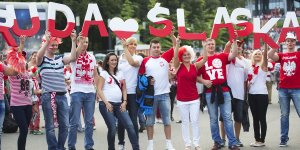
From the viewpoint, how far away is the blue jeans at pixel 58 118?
31.0 feet

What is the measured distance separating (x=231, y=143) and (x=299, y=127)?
4153 mm

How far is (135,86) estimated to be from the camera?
10.3 metres

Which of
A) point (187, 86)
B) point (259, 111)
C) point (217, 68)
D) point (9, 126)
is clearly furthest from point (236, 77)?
point (9, 126)

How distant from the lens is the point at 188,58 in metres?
10.4

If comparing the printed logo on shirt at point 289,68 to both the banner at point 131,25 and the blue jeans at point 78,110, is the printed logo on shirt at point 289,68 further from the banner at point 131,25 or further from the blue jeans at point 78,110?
the blue jeans at point 78,110

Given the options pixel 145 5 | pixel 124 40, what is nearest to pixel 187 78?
pixel 124 40

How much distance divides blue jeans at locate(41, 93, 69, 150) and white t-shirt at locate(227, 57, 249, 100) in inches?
117

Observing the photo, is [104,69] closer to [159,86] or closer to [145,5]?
[159,86]

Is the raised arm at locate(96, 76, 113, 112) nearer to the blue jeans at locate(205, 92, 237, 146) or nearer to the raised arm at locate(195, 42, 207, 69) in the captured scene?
the raised arm at locate(195, 42, 207, 69)

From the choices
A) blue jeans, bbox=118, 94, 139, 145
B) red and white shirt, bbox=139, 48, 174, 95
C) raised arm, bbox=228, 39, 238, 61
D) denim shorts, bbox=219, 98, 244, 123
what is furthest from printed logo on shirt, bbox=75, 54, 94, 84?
denim shorts, bbox=219, 98, 244, 123

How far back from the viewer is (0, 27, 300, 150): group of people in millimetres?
9523

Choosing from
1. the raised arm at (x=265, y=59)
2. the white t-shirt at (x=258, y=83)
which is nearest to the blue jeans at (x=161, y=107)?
the white t-shirt at (x=258, y=83)

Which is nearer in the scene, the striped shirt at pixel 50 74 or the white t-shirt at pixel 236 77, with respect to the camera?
the striped shirt at pixel 50 74

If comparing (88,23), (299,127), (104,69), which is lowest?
(299,127)
